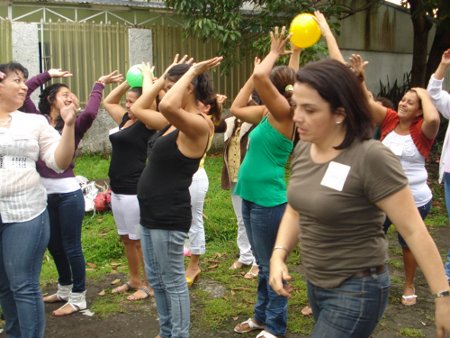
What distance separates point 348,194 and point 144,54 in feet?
29.2

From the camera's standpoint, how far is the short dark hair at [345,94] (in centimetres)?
219

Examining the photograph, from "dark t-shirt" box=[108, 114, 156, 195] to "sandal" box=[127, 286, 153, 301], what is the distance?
2.99 ft

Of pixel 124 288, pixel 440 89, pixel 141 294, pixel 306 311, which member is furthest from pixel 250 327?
pixel 440 89

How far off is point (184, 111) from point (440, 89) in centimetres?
245

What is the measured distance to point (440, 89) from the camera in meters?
4.42

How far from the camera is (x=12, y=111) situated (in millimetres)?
3398

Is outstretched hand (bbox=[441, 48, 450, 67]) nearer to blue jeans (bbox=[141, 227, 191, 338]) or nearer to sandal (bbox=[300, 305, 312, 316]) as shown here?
sandal (bbox=[300, 305, 312, 316])

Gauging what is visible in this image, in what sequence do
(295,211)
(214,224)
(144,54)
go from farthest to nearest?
(144,54), (214,224), (295,211)

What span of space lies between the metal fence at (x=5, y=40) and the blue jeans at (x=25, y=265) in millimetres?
6993

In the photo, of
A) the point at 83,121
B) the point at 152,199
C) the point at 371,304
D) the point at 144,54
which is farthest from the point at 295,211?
the point at 144,54

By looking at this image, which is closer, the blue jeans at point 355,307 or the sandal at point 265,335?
the blue jeans at point 355,307

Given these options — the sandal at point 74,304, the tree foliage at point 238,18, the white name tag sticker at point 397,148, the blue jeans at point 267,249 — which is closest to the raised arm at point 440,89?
the white name tag sticker at point 397,148

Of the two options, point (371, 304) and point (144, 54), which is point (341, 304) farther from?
point (144, 54)

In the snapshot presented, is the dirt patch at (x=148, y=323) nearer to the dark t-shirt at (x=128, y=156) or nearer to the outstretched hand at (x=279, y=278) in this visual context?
the dark t-shirt at (x=128, y=156)
